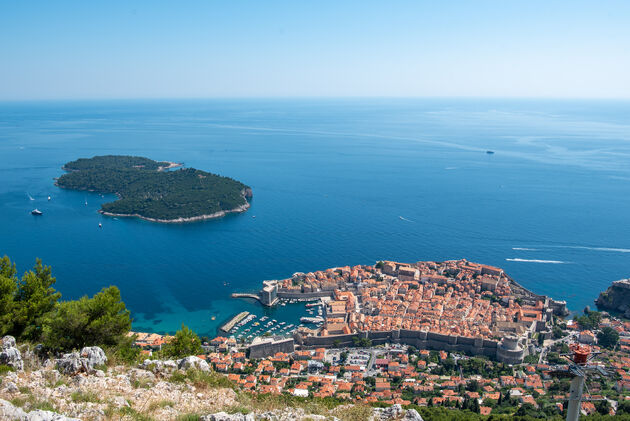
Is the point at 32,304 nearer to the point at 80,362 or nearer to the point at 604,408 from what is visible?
A: the point at 80,362

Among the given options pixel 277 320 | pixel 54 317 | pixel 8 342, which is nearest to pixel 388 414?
pixel 8 342

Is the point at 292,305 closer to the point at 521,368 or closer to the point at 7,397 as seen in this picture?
the point at 521,368

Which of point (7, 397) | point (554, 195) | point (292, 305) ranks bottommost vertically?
point (292, 305)

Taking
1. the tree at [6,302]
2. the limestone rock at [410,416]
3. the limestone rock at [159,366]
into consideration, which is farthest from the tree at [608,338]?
the tree at [6,302]

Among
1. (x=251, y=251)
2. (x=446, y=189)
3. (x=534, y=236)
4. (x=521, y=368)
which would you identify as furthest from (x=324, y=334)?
(x=446, y=189)

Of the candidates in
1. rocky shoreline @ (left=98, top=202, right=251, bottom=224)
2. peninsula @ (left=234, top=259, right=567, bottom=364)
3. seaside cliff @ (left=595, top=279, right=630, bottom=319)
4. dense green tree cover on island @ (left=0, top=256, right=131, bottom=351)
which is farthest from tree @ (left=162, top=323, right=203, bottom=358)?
rocky shoreline @ (left=98, top=202, right=251, bottom=224)
